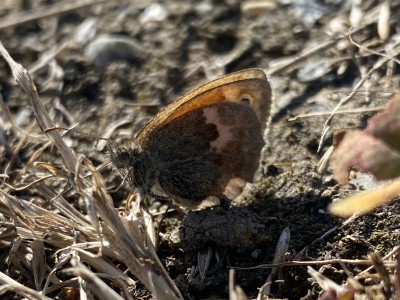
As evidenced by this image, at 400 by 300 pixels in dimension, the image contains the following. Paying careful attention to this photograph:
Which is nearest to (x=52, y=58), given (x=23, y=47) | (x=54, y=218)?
(x=23, y=47)

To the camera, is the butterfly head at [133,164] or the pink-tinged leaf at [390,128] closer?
the pink-tinged leaf at [390,128]

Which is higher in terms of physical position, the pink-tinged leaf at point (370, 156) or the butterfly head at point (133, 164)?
the pink-tinged leaf at point (370, 156)

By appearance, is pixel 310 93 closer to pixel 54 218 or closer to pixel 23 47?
pixel 54 218

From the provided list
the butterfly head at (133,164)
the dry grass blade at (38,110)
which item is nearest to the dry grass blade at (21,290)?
the dry grass blade at (38,110)

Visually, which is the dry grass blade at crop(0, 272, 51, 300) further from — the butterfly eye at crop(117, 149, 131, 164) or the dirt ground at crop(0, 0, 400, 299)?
the butterfly eye at crop(117, 149, 131, 164)

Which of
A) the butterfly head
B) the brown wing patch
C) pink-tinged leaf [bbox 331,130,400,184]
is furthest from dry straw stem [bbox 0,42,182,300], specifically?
pink-tinged leaf [bbox 331,130,400,184]

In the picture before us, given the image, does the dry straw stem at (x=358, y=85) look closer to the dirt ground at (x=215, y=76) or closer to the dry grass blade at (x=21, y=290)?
the dirt ground at (x=215, y=76)
